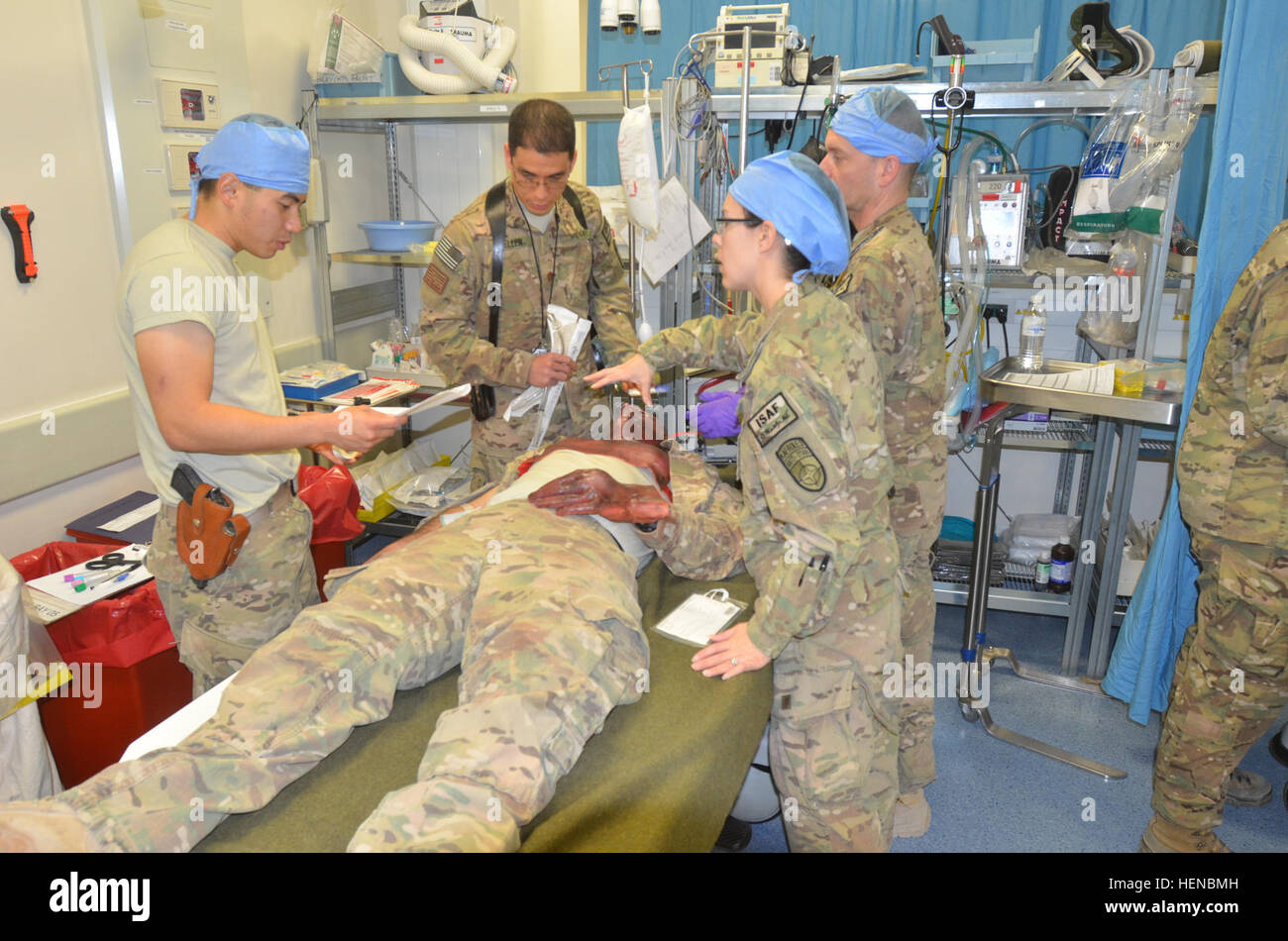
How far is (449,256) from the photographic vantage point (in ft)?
9.05

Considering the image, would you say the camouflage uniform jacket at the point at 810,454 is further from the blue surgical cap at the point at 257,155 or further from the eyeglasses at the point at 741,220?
the blue surgical cap at the point at 257,155

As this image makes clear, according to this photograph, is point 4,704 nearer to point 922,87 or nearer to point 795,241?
point 795,241

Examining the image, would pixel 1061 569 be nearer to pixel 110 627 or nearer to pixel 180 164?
pixel 110 627

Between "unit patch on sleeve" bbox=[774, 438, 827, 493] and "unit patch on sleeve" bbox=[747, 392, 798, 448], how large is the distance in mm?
31

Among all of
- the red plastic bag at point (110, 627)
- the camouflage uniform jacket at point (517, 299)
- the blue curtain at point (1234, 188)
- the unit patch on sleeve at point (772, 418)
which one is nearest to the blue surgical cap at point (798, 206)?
the unit patch on sleeve at point (772, 418)

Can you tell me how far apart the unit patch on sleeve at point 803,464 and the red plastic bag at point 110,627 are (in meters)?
1.85

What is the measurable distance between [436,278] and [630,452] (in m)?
0.95

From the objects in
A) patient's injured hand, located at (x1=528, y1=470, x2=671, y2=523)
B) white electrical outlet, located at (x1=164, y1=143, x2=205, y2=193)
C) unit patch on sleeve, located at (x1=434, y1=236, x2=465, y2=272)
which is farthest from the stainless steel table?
white electrical outlet, located at (x1=164, y1=143, x2=205, y2=193)

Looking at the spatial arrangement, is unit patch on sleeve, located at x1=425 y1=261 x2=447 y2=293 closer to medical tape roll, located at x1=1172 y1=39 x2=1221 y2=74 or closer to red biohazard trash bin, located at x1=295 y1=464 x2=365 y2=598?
red biohazard trash bin, located at x1=295 y1=464 x2=365 y2=598

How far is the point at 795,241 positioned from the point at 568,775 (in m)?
1.05

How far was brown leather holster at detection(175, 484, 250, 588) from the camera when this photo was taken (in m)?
1.83

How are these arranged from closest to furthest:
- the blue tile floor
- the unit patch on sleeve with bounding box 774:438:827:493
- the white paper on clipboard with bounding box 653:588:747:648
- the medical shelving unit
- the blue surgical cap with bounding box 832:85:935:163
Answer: the unit patch on sleeve with bounding box 774:438:827:493 < the white paper on clipboard with bounding box 653:588:747:648 < the blue surgical cap with bounding box 832:85:935:163 < the blue tile floor < the medical shelving unit

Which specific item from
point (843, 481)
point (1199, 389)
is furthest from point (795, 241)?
point (1199, 389)
